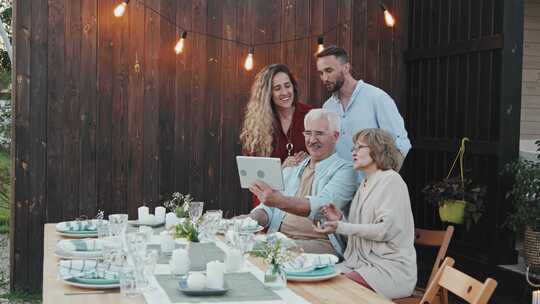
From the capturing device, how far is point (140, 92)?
6.08 meters

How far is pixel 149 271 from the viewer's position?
9.41 ft

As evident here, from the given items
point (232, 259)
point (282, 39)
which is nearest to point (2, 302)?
point (282, 39)

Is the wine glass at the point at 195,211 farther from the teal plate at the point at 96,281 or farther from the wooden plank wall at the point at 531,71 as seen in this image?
the wooden plank wall at the point at 531,71

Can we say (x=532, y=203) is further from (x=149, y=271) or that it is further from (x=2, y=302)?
(x=2, y=302)

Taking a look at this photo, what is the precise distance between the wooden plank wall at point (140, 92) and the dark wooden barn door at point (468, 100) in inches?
13.8

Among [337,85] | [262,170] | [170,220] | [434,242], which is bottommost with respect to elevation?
[434,242]

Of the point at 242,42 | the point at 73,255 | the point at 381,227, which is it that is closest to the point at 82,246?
the point at 73,255

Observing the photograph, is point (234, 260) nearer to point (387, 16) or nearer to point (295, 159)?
point (295, 159)

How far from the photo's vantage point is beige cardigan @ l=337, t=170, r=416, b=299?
12.1ft

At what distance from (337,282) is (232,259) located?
41 centimetres

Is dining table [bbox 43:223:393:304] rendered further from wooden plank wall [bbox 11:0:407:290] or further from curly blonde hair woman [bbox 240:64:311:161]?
wooden plank wall [bbox 11:0:407:290]

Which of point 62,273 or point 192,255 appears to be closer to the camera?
point 62,273

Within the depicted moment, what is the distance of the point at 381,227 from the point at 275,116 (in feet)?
4.71

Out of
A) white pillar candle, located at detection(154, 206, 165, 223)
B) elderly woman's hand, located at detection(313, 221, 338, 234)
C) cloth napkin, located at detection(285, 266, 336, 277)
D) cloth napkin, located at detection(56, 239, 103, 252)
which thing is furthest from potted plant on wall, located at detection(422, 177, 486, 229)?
cloth napkin, located at detection(56, 239, 103, 252)
